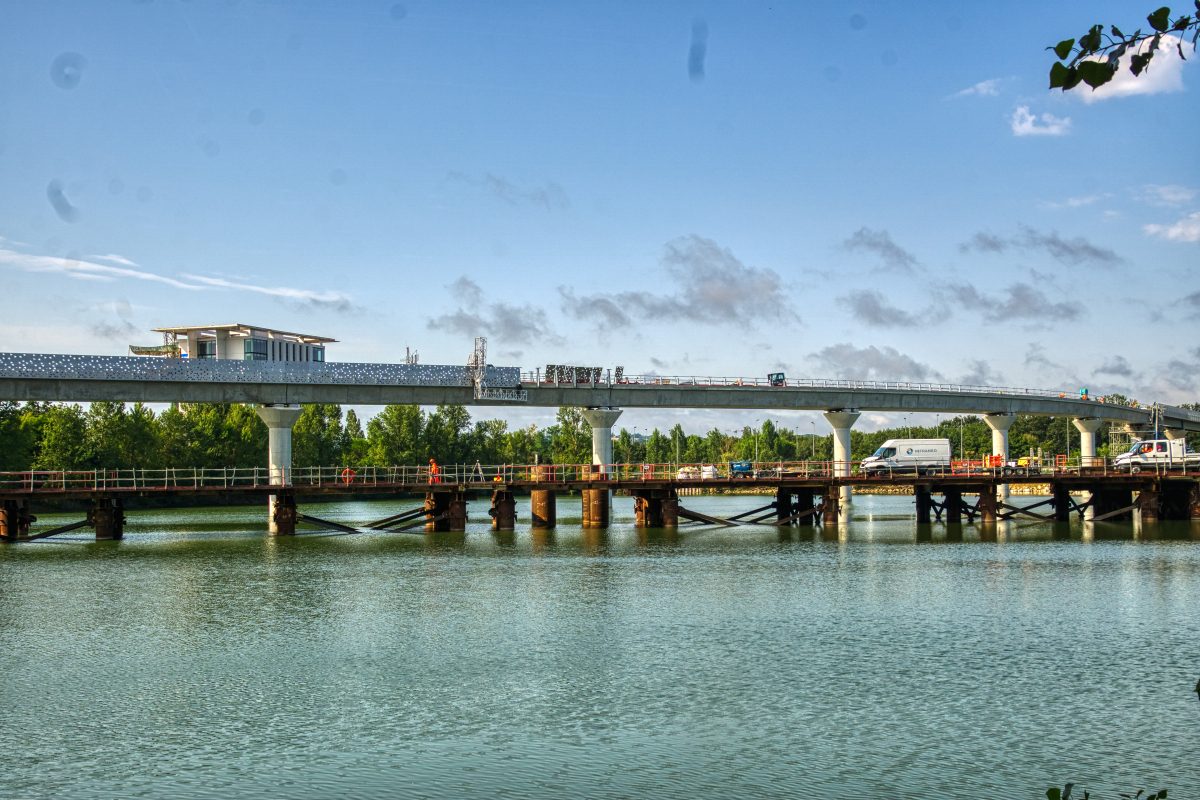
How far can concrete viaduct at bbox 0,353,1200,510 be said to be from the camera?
245ft

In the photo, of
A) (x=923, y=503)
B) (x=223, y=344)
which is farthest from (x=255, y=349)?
(x=923, y=503)

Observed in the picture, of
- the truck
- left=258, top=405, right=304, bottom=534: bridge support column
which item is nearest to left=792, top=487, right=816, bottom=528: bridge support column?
the truck

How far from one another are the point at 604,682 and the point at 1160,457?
66.0m

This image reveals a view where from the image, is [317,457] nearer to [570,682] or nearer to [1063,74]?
[570,682]

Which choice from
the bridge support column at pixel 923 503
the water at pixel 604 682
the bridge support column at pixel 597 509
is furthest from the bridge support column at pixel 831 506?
the water at pixel 604 682

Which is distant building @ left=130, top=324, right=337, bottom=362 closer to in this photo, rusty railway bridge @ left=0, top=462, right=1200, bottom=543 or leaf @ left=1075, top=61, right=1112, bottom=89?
rusty railway bridge @ left=0, top=462, right=1200, bottom=543

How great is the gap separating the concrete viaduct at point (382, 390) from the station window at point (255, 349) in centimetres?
882

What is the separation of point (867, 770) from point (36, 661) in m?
20.9

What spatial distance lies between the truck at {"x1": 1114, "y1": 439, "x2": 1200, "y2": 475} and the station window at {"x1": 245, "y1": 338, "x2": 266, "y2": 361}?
68.9 m

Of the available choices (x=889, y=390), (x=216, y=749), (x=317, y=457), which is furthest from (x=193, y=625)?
(x=317, y=457)

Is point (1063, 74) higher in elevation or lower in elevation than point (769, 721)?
higher

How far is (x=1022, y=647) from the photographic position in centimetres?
2680

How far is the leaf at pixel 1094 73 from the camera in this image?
623 centimetres

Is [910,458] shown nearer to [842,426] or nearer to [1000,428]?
[842,426]
